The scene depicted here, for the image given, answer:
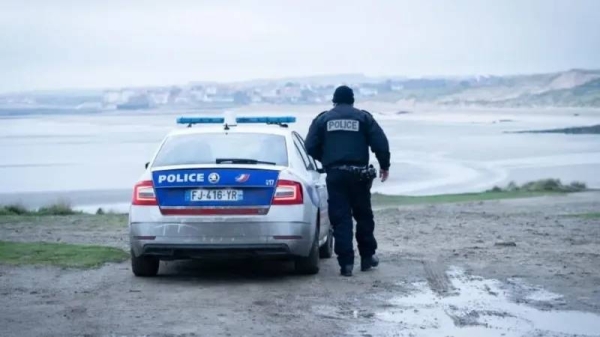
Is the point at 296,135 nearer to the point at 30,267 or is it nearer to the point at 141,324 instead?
the point at 30,267

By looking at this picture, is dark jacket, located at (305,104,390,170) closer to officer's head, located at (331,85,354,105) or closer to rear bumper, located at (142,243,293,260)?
officer's head, located at (331,85,354,105)

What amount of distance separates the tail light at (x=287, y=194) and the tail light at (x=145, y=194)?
1193mm

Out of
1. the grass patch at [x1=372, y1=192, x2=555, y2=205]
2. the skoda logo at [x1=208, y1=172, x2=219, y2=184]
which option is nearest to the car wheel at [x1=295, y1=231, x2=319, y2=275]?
the skoda logo at [x1=208, y1=172, x2=219, y2=184]

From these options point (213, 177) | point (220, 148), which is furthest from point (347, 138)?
point (213, 177)

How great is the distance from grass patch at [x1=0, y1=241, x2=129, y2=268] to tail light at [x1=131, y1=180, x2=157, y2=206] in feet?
6.31

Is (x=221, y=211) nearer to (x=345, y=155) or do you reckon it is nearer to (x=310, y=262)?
(x=310, y=262)

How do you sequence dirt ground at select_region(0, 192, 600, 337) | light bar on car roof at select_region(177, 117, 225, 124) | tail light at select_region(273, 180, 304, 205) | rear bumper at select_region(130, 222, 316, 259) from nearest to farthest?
dirt ground at select_region(0, 192, 600, 337) < rear bumper at select_region(130, 222, 316, 259) < tail light at select_region(273, 180, 304, 205) < light bar on car roof at select_region(177, 117, 225, 124)

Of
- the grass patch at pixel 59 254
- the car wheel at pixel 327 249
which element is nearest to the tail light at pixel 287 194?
the car wheel at pixel 327 249

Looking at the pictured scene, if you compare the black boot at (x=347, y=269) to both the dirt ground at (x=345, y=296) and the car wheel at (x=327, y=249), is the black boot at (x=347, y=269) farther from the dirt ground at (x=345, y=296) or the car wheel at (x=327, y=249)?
the car wheel at (x=327, y=249)

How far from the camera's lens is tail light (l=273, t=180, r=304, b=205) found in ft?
40.4

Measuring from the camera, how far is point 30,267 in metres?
13.9

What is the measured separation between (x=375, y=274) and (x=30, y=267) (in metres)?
3.78

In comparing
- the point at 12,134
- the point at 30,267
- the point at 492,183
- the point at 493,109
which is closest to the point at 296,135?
the point at 30,267

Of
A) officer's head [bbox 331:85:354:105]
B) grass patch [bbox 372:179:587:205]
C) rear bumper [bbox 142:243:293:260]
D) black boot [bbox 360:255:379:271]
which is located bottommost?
grass patch [bbox 372:179:587:205]
